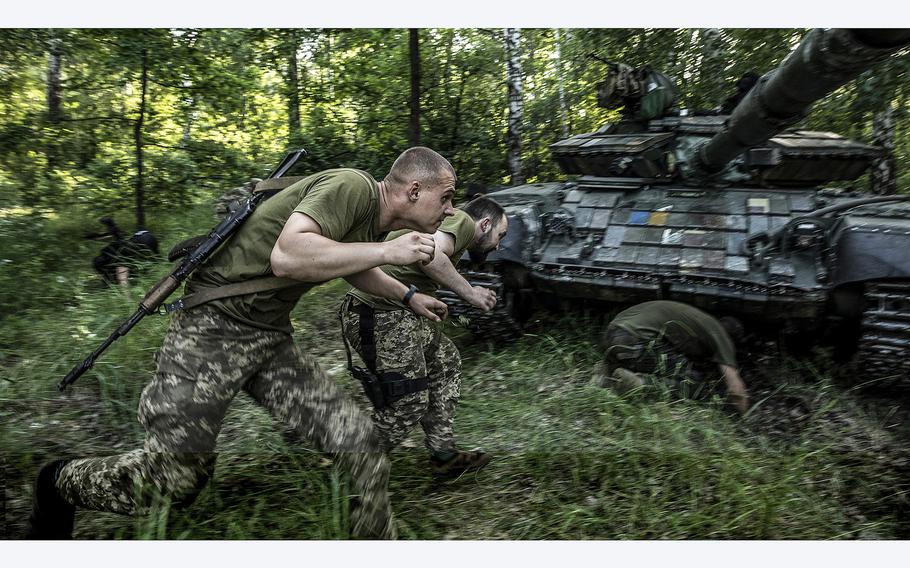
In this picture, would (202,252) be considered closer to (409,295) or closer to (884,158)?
(409,295)

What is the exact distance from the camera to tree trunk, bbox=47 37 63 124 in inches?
160

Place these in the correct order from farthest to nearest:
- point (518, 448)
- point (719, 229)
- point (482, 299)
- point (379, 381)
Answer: point (719, 229) → point (518, 448) → point (482, 299) → point (379, 381)

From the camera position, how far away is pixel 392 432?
327 centimetres

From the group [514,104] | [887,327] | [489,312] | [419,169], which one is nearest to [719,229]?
[887,327]

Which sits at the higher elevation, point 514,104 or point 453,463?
point 514,104

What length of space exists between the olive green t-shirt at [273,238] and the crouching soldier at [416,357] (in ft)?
1.78

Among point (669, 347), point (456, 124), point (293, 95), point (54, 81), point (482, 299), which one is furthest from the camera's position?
point (456, 124)

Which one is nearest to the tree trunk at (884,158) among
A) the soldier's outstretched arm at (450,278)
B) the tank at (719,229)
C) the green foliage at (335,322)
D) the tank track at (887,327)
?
the green foliage at (335,322)

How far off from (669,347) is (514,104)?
282 cm

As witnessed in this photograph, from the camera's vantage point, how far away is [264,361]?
2.66m

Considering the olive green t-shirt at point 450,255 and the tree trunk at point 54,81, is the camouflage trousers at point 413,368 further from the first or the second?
the tree trunk at point 54,81

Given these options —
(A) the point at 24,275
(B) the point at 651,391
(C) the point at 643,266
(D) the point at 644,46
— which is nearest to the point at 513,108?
(D) the point at 644,46

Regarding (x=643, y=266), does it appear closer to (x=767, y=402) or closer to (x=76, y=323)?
(x=767, y=402)

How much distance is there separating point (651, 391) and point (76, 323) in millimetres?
3859
